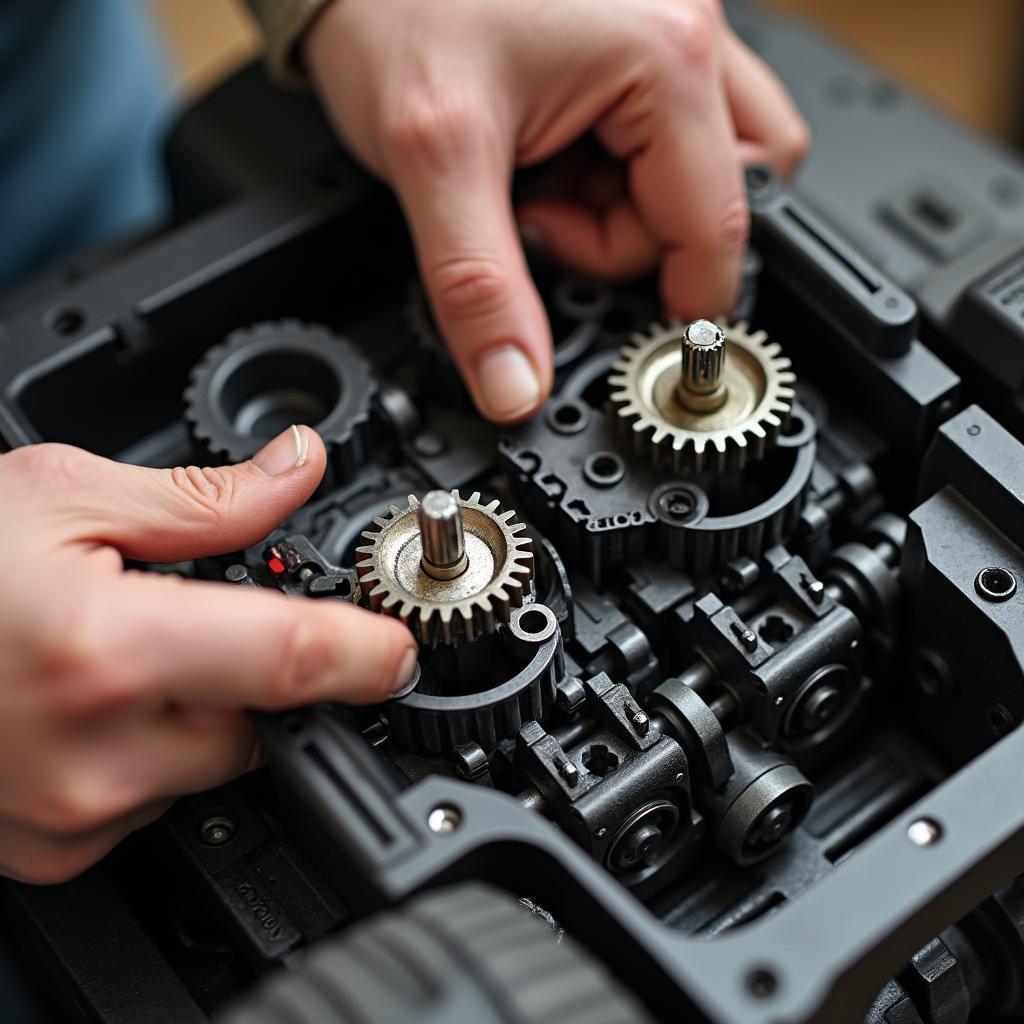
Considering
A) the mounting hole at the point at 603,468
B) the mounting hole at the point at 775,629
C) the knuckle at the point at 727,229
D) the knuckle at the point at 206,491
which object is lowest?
the mounting hole at the point at 775,629

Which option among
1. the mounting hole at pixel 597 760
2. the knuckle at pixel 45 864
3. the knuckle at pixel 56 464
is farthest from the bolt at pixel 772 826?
the knuckle at pixel 56 464

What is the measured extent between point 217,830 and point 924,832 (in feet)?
3.10

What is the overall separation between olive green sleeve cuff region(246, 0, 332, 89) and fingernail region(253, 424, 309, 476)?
860mm

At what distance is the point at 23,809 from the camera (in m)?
1.72

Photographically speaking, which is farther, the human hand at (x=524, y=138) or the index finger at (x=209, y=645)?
the human hand at (x=524, y=138)

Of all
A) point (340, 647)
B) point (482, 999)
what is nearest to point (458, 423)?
point (340, 647)

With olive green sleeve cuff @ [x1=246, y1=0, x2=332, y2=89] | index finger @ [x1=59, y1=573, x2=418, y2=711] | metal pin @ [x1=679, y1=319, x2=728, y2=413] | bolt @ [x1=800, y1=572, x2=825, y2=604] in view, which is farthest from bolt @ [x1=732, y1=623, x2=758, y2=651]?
olive green sleeve cuff @ [x1=246, y1=0, x2=332, y2=89]

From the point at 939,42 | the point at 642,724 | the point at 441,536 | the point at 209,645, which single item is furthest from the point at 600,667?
the point at 939,42

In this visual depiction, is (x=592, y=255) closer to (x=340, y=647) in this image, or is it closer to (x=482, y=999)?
(x=340, y=647)

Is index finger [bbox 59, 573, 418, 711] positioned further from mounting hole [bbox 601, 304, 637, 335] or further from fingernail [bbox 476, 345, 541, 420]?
mounting hole [bbox 601, 304, 637, 335]

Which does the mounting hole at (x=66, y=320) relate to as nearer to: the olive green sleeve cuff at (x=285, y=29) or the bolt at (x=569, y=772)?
the olive green sleeve cuff at (x=285, y=29)

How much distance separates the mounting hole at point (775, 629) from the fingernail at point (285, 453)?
2.30ft

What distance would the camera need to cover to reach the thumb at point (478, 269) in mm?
2156

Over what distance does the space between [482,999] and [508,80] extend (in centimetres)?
149
